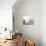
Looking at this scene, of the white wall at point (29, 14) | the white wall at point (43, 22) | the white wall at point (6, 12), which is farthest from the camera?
the white wall at point (29, 14)

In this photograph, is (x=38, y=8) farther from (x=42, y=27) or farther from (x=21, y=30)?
(x=21, y=30)

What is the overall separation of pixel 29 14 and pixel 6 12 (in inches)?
55.1

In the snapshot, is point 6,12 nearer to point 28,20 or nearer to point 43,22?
point 28,20

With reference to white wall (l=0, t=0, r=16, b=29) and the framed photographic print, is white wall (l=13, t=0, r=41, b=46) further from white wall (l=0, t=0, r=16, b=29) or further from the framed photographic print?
white wall (l=0, t=0, r=16, b=29)

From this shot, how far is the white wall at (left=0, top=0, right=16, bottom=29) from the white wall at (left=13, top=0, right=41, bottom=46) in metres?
1.02

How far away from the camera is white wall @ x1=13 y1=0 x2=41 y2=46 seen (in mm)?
5051

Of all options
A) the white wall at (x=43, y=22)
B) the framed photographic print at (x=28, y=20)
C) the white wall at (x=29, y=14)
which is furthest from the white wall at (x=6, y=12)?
the white wall at (x=43, y=22)

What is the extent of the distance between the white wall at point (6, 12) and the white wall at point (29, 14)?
3.34 feet

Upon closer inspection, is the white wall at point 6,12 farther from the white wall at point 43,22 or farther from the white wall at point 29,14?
the white wall at point 43,22

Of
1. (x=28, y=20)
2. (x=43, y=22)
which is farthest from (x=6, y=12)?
(x=43, y=22)

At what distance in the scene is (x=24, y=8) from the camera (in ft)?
16.7

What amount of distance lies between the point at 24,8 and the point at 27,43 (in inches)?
71.4

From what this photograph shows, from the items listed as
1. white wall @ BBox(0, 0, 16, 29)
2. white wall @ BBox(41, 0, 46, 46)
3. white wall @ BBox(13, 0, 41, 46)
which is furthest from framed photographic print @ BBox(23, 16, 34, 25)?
white wall @ BBox(0, 0, 16, 29)

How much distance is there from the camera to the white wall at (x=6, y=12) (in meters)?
3.96
